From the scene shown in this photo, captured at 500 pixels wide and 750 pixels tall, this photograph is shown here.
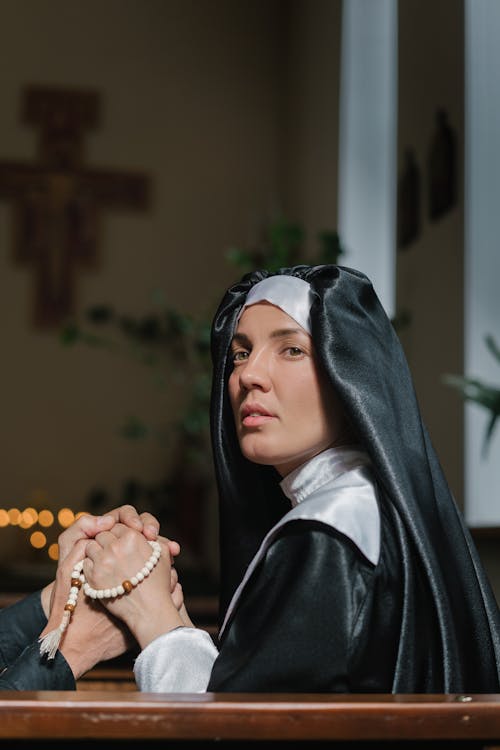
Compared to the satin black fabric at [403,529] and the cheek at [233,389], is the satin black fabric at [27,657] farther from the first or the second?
the cheek at [233,389]

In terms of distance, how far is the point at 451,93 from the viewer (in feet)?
16.7

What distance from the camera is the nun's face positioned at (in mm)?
1979

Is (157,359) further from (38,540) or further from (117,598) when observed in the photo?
(117,598)

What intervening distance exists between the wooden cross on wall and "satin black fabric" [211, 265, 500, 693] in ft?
24.6

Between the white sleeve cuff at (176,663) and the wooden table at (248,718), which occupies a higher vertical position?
the wooden table at (248,718)

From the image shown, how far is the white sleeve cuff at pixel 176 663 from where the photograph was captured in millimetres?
1758

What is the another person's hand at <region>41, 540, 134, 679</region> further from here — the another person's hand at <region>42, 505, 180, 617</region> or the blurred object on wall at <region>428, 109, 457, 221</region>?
the blurred object on wall at <region>428, 109, 457, 221</region>

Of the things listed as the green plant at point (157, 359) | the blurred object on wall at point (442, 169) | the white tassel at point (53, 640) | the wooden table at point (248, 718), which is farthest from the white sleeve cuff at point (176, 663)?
the green plant at point (157, 359)

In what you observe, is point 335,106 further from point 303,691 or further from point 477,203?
point 303,691

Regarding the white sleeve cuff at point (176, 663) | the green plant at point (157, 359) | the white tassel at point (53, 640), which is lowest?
the green plant at point (157, 359)

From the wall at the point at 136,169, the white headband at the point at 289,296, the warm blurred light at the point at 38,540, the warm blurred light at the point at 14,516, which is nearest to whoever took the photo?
the white headband at the point at 289,296

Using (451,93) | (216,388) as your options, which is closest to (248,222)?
(451,93)

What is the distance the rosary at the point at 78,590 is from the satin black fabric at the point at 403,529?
0.70 ft

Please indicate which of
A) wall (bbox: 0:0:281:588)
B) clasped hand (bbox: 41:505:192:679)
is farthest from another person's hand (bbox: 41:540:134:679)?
wall (bbox: 0:0:281:588)
